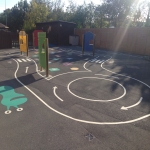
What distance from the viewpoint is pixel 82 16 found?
116ft

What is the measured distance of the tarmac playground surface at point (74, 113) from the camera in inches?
154

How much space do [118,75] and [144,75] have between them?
1.75 metres

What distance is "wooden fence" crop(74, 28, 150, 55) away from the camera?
1800 cm

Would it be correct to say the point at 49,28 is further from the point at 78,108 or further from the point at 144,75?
the point at 78,108

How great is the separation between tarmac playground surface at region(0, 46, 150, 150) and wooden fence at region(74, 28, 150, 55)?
34.5ft

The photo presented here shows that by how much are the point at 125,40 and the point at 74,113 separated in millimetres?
17087

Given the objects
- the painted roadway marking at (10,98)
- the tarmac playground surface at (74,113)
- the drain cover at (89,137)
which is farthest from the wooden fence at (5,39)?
the drain cover at (89,137)

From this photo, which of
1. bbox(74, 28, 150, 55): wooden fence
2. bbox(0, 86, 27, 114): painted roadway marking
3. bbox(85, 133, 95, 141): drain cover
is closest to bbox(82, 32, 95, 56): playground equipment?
bbox(74, 28, 150, 55): wooden fence

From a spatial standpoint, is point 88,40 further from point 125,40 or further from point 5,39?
point 5,39

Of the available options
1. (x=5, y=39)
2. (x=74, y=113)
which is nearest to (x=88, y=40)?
(x=5, y=39)

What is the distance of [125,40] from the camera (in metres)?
19.9

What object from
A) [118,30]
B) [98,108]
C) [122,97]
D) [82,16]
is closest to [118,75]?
[122,97]

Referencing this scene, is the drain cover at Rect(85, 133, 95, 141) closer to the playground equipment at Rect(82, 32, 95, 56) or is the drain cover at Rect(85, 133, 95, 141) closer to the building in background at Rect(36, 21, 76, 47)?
the playground equipment at Rect(82, 32, 95, 56)

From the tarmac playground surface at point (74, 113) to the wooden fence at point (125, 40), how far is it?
1053 cm
